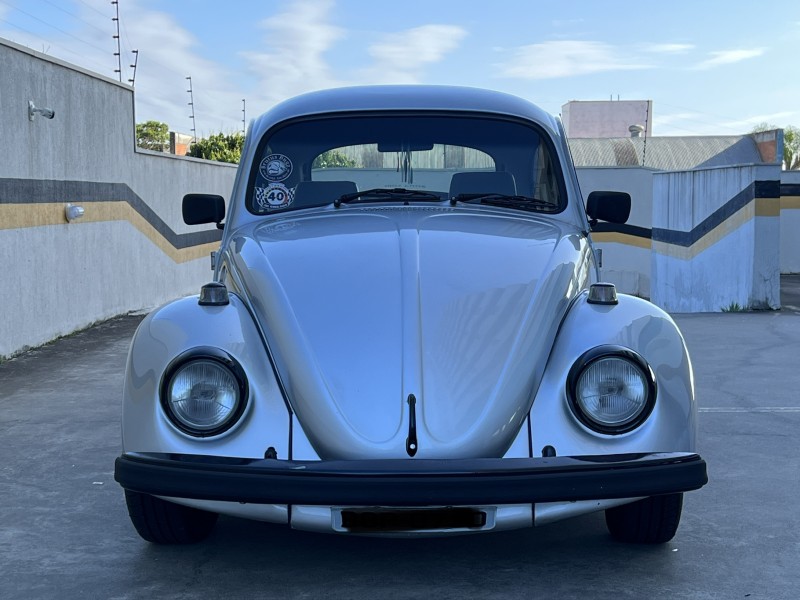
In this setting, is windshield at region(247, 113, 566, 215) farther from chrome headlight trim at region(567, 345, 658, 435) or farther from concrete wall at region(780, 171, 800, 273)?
concrete wall at region(780, 171, 800, 273)

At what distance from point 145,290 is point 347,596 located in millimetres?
11676

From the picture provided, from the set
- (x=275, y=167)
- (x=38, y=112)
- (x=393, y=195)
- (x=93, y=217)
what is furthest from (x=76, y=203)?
(x=393, y=195)

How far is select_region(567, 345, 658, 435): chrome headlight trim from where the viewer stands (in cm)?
331

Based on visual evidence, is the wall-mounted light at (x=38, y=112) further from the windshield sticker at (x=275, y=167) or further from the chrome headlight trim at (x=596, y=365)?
the chrome headlight trim at (x=596, y=365)

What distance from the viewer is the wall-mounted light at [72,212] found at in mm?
11023

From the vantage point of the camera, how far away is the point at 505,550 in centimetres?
389

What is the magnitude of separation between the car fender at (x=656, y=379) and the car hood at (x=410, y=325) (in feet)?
0.22

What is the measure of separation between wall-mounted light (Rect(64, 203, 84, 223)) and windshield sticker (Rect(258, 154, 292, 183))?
642cm

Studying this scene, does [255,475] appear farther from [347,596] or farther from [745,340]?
[745,340]

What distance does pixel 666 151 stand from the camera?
159 ft

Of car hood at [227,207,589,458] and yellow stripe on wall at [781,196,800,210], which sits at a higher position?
yellow stripe on wall at [781,196,800,210]

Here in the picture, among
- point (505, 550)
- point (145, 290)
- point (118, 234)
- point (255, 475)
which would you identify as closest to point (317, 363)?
point (255, 475)

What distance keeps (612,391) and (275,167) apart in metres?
2.44

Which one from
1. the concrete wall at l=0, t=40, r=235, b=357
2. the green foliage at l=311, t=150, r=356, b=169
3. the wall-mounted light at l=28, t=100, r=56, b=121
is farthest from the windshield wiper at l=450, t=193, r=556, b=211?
the wall-mounted light at l=28, t=100, r=56, b=121
